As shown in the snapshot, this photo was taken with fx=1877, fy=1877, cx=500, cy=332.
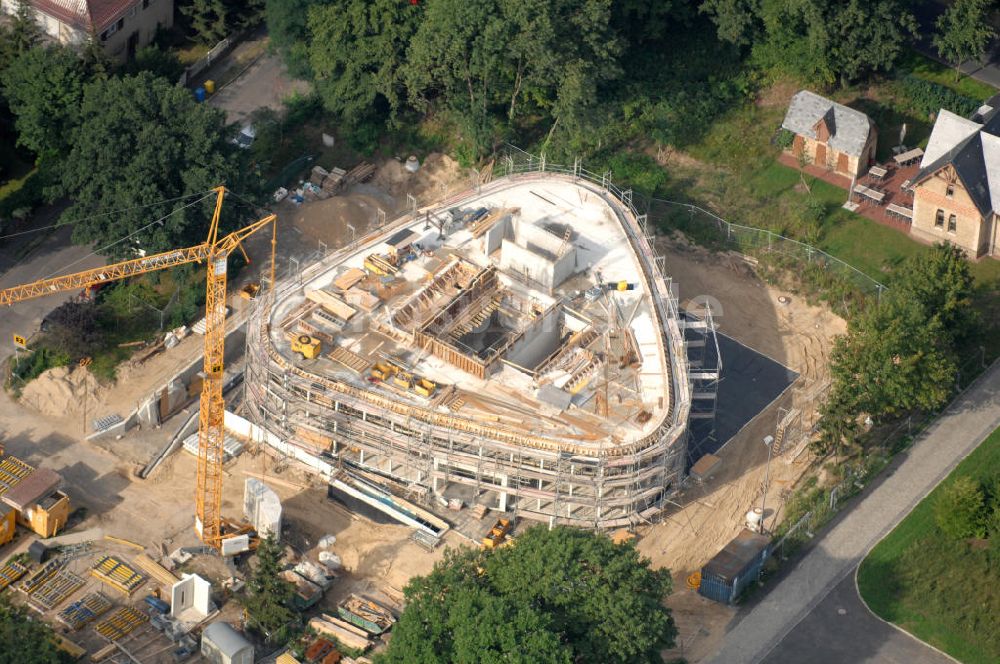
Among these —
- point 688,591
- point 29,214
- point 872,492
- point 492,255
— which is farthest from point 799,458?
point 29,214

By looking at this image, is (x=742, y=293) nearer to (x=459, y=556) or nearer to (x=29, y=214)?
(x=459, y=556)

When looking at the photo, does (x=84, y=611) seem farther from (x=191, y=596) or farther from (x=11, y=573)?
(x=191, y=596)

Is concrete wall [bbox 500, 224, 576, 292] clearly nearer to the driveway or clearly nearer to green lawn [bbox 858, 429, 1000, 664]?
green lawn [bbox 858, 429, 1000, 664]

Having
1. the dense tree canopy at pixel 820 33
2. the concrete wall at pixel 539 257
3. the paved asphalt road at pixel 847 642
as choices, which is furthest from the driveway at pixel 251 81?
the paved asphalt road at pixel 847 642

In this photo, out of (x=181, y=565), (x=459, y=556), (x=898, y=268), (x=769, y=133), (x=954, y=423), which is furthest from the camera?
(x=769, y=133)

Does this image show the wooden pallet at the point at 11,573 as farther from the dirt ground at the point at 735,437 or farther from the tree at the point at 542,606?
the dirt ground at the point at 735,437

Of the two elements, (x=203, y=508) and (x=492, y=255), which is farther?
(x=492, y=255)

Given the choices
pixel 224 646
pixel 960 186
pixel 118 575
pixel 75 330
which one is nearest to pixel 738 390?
pixel 960 186
